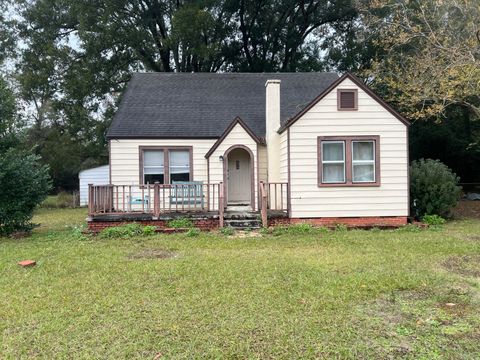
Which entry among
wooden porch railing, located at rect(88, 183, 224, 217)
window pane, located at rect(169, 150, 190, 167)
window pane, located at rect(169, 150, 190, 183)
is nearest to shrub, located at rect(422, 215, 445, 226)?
wooden porch railing, located at rect(88, 183, 224, 217)

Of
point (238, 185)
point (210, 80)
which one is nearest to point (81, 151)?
point (210, 80)

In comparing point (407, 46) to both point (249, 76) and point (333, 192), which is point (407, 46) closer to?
point (249, 76)

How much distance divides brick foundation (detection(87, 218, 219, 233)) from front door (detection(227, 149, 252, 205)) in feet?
7.44

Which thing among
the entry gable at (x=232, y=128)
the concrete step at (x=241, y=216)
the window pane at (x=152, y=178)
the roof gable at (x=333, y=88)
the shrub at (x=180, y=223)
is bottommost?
the shrub at (x=180, y=223)

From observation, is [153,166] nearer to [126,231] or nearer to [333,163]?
[126,231]

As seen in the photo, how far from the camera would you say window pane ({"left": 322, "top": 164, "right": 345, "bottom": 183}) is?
11578mm

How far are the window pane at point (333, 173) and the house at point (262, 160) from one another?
0.03 meters

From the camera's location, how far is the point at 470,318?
4.29 meters

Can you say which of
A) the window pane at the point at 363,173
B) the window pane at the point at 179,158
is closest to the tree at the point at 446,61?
the window pane at the point at 363,173

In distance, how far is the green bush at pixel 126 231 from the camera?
34.1 ft

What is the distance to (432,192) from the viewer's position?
40.3 ft

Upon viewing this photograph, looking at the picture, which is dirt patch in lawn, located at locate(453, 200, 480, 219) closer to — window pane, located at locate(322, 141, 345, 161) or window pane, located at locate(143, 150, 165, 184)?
window pane, located at locate(322, 141, 345, 161)

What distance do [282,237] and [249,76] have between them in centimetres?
950

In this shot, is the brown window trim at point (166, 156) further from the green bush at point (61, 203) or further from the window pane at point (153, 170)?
the green bush at point (61, 203)
